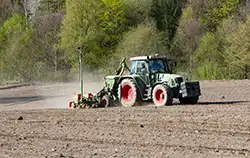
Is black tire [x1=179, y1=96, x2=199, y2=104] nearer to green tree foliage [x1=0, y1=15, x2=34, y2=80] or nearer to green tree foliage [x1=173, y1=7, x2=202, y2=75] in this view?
green tree foliage [x1=173, y1=7, x2=202, y2=75]

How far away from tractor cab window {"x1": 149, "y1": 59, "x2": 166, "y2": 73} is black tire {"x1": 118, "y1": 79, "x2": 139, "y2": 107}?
89 centimetres

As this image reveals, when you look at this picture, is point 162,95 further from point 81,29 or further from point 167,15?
point 167,15

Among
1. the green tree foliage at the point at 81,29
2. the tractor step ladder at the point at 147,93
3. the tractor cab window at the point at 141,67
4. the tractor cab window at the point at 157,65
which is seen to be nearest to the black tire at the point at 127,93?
the tractor step ladder at the point at 147,93

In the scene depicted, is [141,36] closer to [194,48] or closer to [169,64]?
[194,48]

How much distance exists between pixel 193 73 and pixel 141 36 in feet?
21.2

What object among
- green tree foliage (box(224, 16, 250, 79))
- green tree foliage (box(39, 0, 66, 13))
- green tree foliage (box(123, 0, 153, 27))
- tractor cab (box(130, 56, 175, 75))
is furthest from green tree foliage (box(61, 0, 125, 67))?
tractor cab (box(130, 56, 175, 75))

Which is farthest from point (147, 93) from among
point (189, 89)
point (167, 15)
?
point (167, 15)

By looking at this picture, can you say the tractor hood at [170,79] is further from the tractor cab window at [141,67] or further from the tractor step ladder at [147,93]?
the tractor cab window at [141,67]

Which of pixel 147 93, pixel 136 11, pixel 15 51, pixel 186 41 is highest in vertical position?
pixel 136 11

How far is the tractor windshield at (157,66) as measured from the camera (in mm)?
21047

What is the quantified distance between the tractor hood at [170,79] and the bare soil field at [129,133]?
141 centimetres

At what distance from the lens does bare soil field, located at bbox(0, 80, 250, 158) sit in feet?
36.3

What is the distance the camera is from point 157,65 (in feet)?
69.6

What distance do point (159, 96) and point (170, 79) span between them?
2.32 ft
